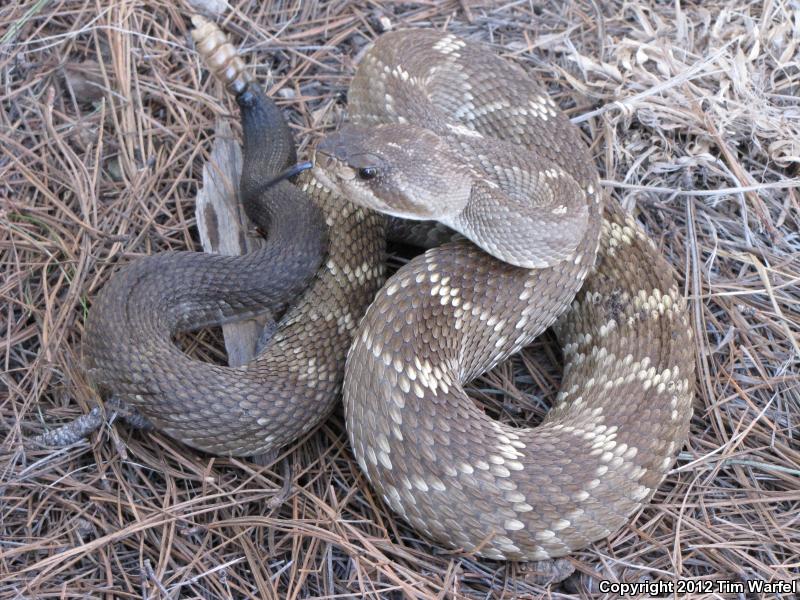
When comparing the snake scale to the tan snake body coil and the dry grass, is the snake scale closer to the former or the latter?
the tan snake body coil

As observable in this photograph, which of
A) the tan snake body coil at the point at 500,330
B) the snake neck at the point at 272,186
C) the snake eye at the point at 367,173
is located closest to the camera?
the tan snake body coil at the point at 500,330

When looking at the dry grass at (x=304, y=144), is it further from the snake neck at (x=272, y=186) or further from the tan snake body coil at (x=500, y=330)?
the snake neck at (x=272, y=186)

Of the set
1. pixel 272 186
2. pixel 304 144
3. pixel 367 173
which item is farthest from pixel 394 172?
pixel 304 144

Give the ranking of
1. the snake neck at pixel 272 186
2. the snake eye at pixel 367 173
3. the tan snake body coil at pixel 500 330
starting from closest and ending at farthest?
the tan snake body coil at pixel 500 330 < the snake eye at pixel 367 173 < the snake neck at pixel 272 186

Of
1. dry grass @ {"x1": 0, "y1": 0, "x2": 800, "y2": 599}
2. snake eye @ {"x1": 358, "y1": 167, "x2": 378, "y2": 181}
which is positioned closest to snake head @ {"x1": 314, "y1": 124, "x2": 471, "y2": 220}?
snake eye @ {"x1": 358, "y1": 167, "x2": 378, "y2": 181}

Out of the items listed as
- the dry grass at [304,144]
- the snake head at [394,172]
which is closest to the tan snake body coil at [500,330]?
the snake head at [394,172]

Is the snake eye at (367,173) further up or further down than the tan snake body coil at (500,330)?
further up

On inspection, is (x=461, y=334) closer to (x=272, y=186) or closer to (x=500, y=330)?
(x=500, y=330)
